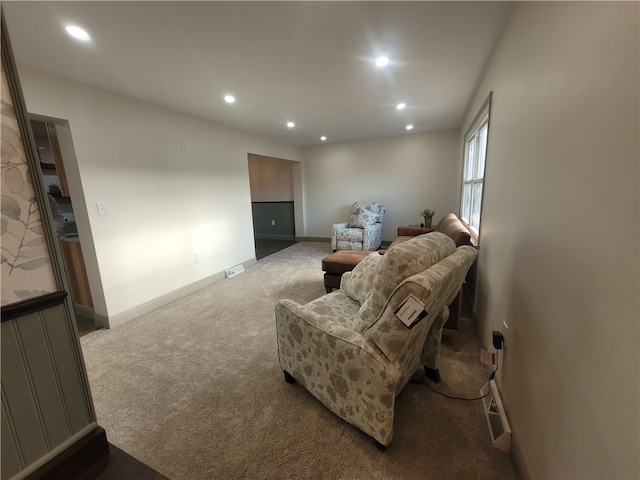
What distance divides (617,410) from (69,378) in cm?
152

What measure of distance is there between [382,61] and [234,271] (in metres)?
3.38

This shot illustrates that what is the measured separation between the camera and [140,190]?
2.73 meters

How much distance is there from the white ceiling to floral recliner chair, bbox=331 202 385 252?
2.29 meters

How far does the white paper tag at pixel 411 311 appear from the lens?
977mm

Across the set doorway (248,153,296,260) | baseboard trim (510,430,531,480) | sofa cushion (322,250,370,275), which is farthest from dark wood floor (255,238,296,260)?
baseboard trim (510,430,531,480)

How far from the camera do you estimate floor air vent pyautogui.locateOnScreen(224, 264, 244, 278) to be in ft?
12.9

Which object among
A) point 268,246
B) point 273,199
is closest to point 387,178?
point 273,199

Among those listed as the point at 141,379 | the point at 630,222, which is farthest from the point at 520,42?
the point at 141,379

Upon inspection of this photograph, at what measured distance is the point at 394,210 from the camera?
17.5ft

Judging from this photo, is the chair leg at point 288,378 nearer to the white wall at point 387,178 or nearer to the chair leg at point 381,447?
the chair leg at point 381,447

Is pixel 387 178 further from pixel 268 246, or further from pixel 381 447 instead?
pixel 381 447

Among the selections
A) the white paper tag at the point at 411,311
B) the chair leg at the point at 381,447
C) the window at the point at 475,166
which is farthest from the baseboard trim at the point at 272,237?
the white paper tag at the point at 411,311

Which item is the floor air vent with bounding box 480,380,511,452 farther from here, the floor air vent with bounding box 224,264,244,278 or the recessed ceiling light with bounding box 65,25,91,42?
the floor air vent with bounding box 224,264,244,278

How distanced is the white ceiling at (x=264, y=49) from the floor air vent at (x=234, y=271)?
228cm
